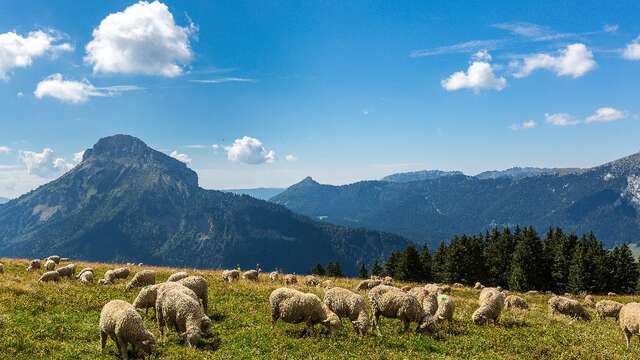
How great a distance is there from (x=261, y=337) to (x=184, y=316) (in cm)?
375

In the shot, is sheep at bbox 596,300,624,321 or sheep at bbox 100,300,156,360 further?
sheep at bbox 596,300,624,321

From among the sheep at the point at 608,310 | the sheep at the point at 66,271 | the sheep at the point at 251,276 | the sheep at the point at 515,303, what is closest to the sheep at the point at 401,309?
the sheep at the point at 515,303

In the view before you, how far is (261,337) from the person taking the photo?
21.6 m

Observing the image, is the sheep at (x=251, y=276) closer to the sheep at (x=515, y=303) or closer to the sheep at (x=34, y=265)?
the sheep at (x=34, y=265)

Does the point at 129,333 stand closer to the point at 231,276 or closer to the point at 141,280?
the point at 141,280

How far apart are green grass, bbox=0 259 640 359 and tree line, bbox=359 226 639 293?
2474 inches

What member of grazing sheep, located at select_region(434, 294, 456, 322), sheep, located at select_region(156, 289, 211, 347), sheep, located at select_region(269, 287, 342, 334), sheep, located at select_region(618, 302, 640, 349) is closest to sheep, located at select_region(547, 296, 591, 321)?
sheep, located at select_region(618, 302, 640, 349)

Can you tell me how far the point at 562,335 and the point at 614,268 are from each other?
80109 millimetres

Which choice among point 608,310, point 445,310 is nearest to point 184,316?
point 445,310

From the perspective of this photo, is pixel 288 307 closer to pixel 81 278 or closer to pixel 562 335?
pixel 562 335

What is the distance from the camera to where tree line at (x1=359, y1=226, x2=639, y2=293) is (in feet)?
283

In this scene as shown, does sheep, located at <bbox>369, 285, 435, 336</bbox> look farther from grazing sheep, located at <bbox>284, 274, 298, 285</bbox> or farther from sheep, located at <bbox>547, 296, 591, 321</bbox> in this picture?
grazing sheep, located at <bbox>284, 274, 298, 285</bbox>

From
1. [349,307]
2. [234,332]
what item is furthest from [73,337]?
[349,307]

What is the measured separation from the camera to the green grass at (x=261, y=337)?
63.6 feet
